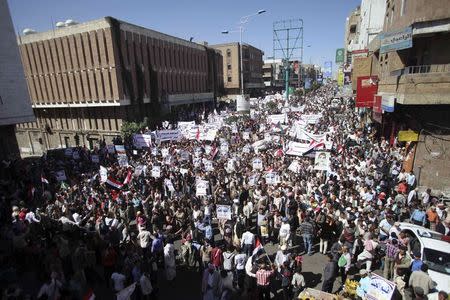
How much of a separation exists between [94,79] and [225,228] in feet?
108

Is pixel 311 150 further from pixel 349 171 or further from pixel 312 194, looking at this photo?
pixel 312 194

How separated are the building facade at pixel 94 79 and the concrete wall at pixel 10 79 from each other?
1052 cm

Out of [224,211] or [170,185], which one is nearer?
[224,211]

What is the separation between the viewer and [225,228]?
10.2m

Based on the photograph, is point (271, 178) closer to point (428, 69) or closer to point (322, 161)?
point (322, 161)

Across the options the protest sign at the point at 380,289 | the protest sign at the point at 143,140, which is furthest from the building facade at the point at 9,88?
the protest sign at the point at 380,289

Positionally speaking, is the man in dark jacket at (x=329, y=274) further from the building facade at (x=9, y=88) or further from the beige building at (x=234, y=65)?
the beige building at (x=234, y=65)

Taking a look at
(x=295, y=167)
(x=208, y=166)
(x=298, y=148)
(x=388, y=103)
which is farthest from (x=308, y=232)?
(x=388, y=103)

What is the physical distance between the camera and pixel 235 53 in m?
76.7

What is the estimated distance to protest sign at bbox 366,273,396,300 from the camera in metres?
6.47

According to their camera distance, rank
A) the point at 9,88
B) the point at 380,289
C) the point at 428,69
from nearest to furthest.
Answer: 1. the point at 380,289
2. the point at 428,69
3. the point at 9,88

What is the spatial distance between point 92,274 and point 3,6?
26.4 meters

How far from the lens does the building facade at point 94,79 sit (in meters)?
35.6

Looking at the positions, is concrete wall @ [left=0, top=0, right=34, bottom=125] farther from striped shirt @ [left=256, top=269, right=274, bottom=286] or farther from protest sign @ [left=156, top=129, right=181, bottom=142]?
striped shirt @ [left=256, top=269, right=274, bottom=286]
